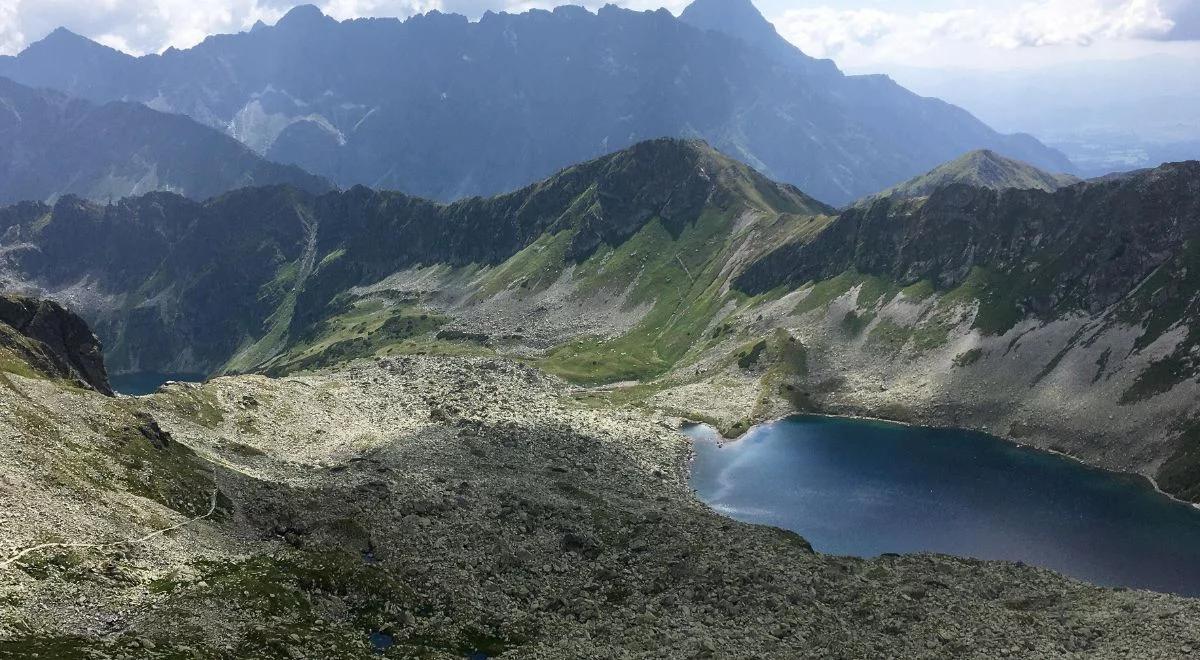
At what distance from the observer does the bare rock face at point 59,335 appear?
10431 centimetres

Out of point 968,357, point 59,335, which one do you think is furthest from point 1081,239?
point 59,335

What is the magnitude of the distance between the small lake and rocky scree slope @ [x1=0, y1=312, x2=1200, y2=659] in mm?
20335

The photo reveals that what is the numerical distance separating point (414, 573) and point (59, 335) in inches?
3195

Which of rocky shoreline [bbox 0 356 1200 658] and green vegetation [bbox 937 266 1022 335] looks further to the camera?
green vegetation [bbox 937 266 1022 335]

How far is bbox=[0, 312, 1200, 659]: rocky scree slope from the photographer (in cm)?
4959

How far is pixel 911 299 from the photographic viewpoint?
19088 centimetres

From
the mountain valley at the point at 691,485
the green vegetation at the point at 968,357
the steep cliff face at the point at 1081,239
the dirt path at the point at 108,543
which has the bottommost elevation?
the dirt path at the point at 108,543

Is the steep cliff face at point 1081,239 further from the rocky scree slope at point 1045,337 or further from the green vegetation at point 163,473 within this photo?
the green vegetation at point 163,473

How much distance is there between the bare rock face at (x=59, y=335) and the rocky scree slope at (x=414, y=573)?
48.7 ft

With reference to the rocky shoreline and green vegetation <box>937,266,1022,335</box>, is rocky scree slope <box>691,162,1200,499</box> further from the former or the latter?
the rocky shoreline

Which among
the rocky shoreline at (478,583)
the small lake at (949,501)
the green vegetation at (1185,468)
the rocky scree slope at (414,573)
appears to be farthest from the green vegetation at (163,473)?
the green vegetation at (1185,468)

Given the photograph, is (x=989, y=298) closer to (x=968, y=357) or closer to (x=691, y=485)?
(x=968, y=357)

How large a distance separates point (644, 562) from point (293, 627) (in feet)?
105

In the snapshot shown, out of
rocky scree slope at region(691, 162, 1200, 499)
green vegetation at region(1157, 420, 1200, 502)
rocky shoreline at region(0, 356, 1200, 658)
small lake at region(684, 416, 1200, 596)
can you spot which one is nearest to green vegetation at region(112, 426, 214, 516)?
rocky shoreline at region(0, 356, 1200, 658)
